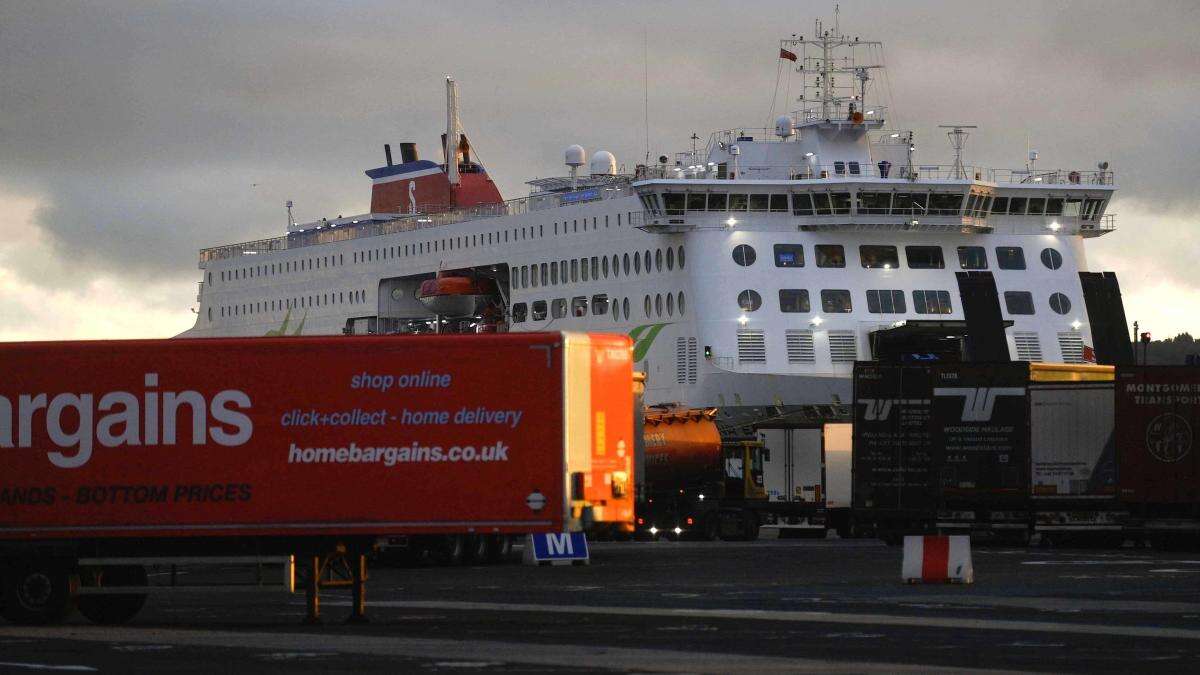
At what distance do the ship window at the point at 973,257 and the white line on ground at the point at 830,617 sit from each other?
44.3 meters

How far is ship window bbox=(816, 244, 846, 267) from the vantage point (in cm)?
6550

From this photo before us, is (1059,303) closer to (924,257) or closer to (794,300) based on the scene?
(924,257)

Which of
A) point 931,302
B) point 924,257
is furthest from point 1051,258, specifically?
point 931,302

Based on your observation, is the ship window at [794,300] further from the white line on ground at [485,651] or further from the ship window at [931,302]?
the white line on ground at [485,651]

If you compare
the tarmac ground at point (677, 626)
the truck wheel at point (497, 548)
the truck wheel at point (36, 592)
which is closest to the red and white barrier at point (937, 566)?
A: the tarmac ground at point (677, 626)

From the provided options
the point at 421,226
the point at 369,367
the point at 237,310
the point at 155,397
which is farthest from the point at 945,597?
the point at 237,310

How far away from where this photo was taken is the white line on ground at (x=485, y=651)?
16438 millimetres

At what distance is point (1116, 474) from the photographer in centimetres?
4112

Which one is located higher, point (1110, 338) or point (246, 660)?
point (1110, 338)

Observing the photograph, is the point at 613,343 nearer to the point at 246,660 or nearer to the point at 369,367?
the point at 369,367

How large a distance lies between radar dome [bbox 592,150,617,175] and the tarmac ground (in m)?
44.6

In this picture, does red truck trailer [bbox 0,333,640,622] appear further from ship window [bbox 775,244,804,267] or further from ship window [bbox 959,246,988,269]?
ship window [bbox 959,246,988,269]

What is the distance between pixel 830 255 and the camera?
216ft

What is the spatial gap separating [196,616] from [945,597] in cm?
883
